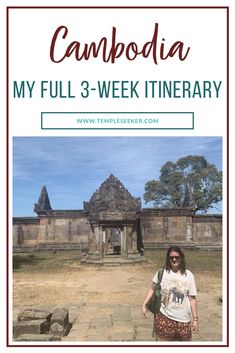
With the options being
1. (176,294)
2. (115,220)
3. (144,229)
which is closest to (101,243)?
(115,220)

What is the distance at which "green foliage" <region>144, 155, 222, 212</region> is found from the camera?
41.6 meters

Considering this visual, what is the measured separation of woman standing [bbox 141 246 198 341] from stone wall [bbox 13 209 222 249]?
22.3m

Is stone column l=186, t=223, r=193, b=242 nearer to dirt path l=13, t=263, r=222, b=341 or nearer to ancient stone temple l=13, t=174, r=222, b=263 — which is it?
ancient stone temple l=13, t=174, r=222, b=263

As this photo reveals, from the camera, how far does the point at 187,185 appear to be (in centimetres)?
4319

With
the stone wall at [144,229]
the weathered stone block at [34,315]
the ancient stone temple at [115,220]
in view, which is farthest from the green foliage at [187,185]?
the weathered stone block at [34,315]

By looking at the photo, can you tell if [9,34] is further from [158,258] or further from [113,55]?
[158,258]

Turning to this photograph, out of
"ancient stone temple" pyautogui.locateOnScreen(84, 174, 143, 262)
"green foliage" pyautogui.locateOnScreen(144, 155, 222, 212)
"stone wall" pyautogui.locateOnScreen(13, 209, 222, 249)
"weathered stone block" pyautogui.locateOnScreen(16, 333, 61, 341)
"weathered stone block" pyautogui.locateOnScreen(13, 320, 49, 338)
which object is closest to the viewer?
"weathered stone block" pyautogui.locateOnScreen(16, 333, 61, 341)

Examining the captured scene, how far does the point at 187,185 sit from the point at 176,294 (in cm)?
3824

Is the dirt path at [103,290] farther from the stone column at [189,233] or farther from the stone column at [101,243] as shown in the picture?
the stone column at [189,233]

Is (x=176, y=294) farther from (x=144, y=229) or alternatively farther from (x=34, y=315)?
(x=144, y=229)

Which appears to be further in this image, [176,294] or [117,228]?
[117,228]

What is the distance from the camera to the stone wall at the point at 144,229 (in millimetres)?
28469

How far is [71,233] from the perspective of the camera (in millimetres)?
30062

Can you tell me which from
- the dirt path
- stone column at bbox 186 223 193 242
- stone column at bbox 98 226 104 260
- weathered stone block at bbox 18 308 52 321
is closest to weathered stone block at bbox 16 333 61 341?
weathered stone block at bbox 18 308 52 321
